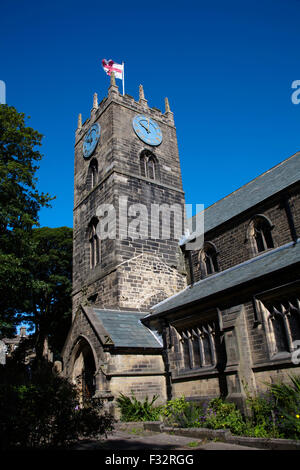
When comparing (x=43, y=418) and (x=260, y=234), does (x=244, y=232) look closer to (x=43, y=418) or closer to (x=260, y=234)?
(x=260, y=234)

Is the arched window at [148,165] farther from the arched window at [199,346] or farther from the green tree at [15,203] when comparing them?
the arched window at [199,346]

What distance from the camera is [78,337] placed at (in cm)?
1488

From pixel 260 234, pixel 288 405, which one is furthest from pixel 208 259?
pixel 288 405

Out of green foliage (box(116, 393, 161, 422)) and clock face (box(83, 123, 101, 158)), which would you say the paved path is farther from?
clock face (box(83, 123, 101, 158))

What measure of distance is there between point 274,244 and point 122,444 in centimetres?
935

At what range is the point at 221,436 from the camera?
8.55 metres

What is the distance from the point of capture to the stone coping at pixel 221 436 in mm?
7141

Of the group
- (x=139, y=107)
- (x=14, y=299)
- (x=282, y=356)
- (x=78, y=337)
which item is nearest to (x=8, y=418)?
(x=282, y=356)

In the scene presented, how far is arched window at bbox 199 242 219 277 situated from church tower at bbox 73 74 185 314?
2.23 meters

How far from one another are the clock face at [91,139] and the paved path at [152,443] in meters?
17.3

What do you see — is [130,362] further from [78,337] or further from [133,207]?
[133,207]

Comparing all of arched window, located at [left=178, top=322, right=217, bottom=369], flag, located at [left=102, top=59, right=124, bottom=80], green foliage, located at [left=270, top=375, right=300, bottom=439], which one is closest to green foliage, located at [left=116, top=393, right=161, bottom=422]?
arched window, located at [left=178, top=322, right=217, bottom=369]

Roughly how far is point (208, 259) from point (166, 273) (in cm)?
267

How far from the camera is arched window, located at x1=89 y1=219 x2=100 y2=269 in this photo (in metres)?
20.1
